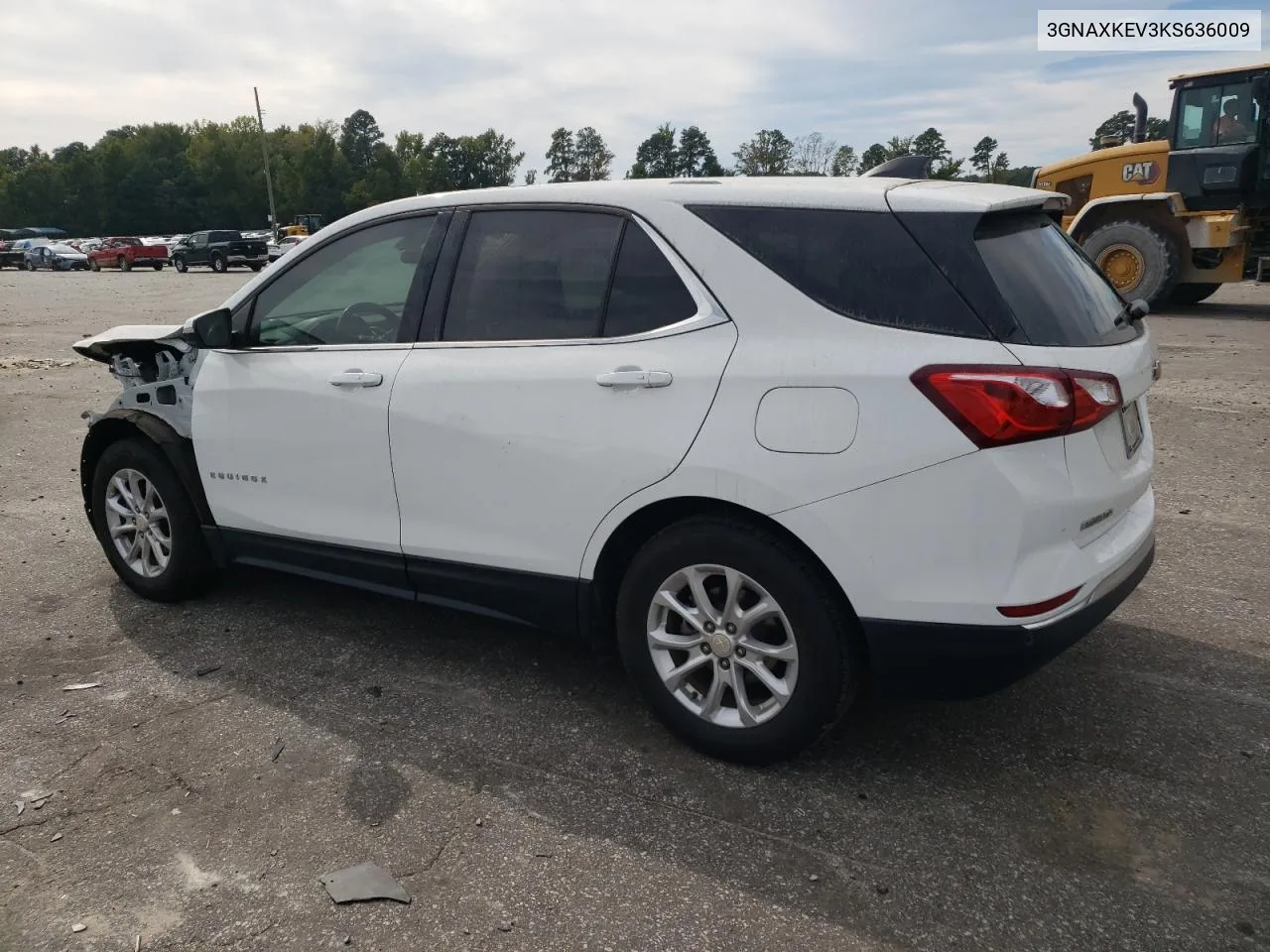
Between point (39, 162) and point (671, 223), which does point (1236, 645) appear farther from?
point (39, 162)

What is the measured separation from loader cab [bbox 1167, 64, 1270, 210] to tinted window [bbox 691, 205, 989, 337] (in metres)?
13.4

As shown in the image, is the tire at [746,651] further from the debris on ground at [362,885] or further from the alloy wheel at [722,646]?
the debris on ground at [362,885]

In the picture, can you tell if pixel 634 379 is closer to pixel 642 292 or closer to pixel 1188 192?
pixel 642 292

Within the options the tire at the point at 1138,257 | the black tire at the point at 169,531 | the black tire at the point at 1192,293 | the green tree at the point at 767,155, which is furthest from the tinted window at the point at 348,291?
the green tree at the point at 767,155

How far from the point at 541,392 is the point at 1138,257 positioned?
542 inches

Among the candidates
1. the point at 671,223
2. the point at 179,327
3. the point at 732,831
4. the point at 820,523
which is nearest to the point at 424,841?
the point at 732,831

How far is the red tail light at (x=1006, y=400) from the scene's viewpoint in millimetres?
2594

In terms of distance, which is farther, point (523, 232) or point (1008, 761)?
point (523, 232)

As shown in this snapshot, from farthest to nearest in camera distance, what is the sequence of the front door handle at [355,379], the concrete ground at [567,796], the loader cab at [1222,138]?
the loader cab at [1222,138] < the front door handle at [355,379] < the concrete ground at [567,796]

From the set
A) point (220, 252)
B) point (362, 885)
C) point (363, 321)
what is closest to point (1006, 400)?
point (362, 885)

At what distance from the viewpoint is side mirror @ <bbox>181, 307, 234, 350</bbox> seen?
13.6 ft

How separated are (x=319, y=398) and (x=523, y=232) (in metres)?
1.05

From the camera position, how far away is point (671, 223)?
318cm

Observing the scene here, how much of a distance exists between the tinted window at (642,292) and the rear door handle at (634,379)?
0.51 ft
